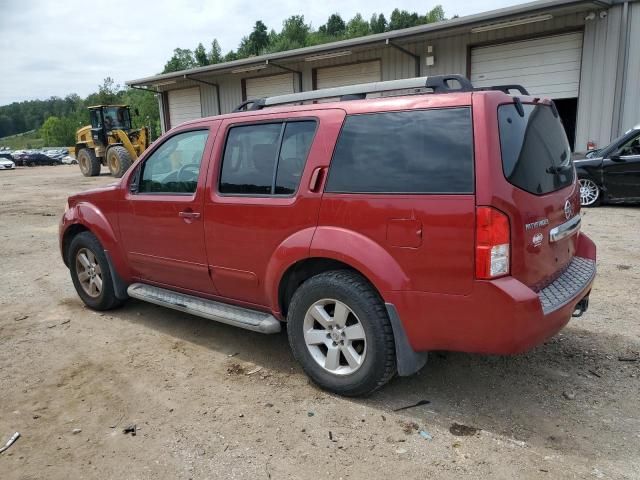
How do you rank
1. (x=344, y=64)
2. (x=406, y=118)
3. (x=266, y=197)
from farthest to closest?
(x=344, y=64)
(x=266, y=197)
(x=406, y=118)

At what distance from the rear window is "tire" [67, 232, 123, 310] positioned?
3709 mm

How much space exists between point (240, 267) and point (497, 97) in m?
2.03

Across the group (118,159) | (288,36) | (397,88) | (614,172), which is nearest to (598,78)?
(614,172)

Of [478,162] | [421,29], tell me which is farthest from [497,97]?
[421,29]

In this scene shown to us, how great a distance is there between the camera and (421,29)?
1398 centimetres

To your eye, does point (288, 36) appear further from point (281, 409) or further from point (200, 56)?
point (281, 409)

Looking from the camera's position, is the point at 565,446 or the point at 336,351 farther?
the point at 336,351

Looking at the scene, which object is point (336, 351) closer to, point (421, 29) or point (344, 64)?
point (421, 29)

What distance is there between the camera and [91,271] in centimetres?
503

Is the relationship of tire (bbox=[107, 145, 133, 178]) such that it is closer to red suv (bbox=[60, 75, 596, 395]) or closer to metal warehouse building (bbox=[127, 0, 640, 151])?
metal warehouse building (bbox=[127, 0, 640, 151])

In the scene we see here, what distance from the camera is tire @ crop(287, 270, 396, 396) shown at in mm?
3037

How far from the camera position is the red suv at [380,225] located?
271 cm

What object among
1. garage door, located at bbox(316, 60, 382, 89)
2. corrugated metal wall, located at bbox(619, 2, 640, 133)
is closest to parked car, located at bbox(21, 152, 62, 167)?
garage door, located at bbox(316, 60, 382, 89)

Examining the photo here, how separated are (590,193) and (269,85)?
12813 mm
